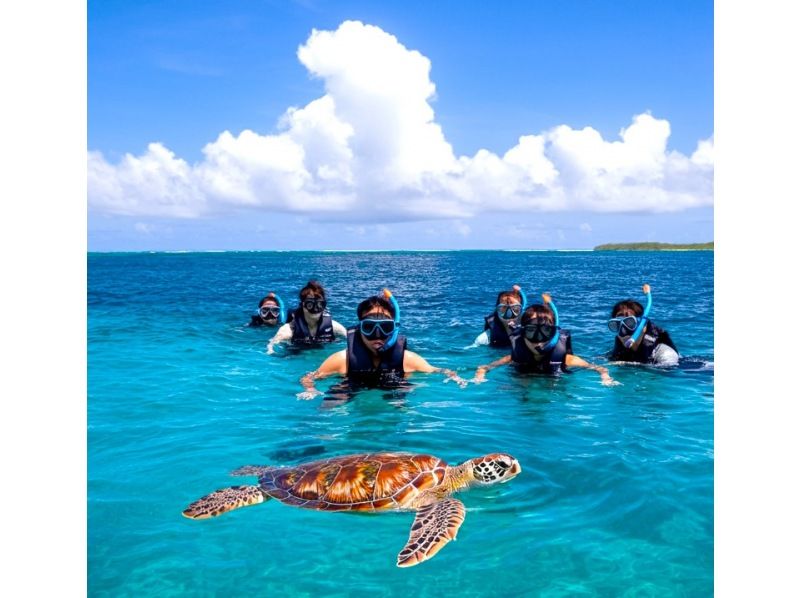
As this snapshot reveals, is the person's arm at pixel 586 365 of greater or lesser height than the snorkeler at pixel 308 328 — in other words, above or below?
below

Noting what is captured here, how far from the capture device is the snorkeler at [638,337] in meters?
11.0

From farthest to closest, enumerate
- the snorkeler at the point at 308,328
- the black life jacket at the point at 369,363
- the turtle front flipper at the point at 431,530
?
the snorkeler at the point at 308,328, the black life jacket at the point at 369,363, the turtle front flipper at the point at 431,530

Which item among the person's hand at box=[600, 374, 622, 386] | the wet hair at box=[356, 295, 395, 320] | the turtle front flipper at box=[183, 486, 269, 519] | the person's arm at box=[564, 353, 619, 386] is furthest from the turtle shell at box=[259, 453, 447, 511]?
the person's arm at box=[564, 353, 619, 386]

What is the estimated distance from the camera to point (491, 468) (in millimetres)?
5617

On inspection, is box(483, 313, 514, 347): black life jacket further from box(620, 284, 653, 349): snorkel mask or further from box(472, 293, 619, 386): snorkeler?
box(620, 284, 653, 349): snorkel mask

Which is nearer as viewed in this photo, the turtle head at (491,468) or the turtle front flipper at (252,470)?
the turtle head at (491,468)

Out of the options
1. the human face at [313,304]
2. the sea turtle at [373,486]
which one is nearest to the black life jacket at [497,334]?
the human face at [313,304]

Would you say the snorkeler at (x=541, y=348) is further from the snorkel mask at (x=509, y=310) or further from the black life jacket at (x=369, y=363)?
the snorkel mask at (x=509, y=310)

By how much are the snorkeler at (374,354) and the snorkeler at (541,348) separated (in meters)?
1.44

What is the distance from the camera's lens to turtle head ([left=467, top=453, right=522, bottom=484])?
5.62m

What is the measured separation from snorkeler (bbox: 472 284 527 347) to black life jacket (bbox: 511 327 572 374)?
6.10 feet

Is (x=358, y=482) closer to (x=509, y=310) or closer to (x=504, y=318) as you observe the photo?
(x=509, y=310)
